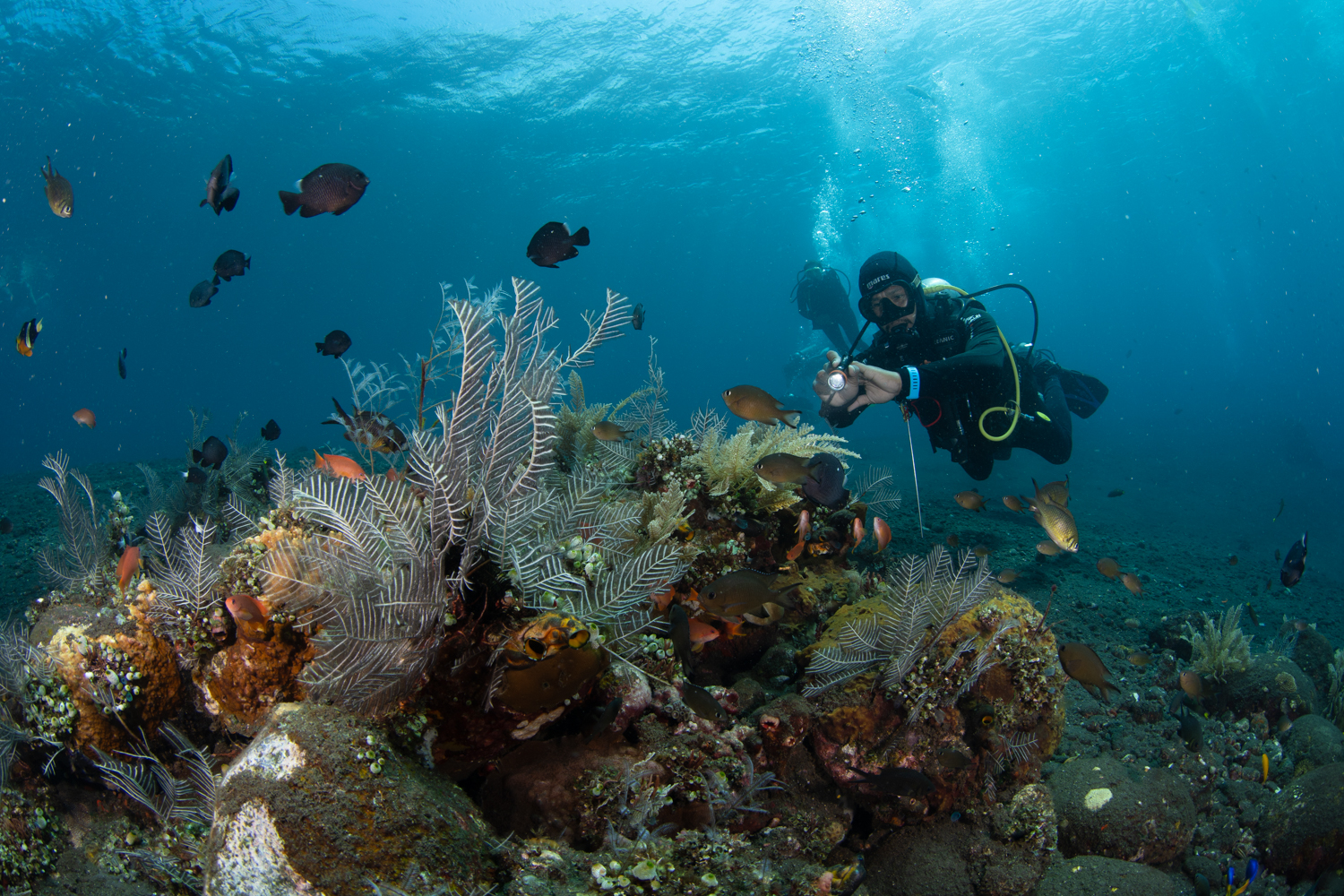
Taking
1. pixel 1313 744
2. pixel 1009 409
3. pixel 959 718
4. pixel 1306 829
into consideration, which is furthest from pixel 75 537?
pixel 1313 744

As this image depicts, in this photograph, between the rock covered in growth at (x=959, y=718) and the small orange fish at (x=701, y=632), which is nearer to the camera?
the rock covered in growth at (x=959, y=718)

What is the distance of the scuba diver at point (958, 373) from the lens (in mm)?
5383

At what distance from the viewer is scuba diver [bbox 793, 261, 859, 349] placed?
941 inches

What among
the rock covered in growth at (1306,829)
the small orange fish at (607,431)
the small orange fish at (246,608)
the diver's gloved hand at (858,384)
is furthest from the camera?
the small orange fish at (607,431)

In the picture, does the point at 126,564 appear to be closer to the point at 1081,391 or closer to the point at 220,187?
the point at 220,187

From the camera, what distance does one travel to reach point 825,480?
396 cm

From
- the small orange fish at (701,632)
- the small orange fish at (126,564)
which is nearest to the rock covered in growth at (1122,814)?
the small orange fish at (701,632)

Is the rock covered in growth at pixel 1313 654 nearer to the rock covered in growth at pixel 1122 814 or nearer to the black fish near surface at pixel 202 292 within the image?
the rock covered in growth at pixel 1122 814

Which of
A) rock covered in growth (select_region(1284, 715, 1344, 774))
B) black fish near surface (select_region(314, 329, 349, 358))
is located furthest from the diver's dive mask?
black fish near surface (select_region(314, 329, 349, 358))

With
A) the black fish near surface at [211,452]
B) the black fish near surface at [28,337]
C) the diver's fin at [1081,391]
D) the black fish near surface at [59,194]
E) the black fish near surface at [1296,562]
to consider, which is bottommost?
the black fish near surface at [1296,562]

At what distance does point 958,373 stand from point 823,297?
65.6 ft

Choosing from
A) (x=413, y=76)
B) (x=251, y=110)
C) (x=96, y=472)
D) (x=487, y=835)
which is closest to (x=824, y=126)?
(x=413, y=76)

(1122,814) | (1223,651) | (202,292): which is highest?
(202,292)

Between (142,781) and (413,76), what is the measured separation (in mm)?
38594
